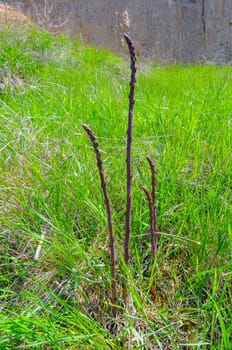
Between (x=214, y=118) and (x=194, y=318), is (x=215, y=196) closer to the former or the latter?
(x=194, y=318)

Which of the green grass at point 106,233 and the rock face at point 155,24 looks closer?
the green grass at point 106,233

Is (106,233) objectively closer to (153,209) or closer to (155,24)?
(153,209)

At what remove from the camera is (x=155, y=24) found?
265 inches

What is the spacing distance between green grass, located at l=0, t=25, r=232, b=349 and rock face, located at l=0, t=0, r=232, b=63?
4.70m

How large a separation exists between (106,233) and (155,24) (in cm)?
698

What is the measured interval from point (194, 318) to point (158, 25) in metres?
7.17

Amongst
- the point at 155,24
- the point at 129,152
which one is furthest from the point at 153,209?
the point at 155,24

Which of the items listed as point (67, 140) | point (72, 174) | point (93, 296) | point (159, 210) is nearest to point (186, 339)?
point (93, 296)

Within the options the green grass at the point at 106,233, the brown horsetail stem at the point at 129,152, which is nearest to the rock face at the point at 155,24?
the green grass at the point at 106,233

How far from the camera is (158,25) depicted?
6754mm

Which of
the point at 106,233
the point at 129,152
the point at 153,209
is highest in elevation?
the point at 129,152

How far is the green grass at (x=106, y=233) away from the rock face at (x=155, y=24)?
470cm

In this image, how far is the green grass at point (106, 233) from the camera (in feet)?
1.55

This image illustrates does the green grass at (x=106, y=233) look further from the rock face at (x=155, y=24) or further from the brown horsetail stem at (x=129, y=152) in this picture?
the rock face at (x=155, y=24)
